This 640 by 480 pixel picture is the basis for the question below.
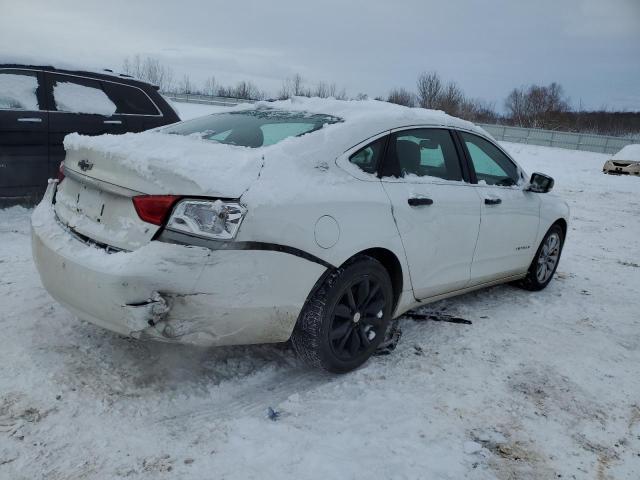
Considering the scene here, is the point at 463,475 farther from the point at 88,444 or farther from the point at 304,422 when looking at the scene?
the point at 88,444

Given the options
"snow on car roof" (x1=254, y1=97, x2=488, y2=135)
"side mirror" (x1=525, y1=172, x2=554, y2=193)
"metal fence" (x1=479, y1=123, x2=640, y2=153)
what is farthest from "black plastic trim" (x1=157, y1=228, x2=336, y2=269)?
"metal fence" (x1=479, y1=123, x2=640, y2=153)

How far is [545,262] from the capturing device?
5.04m

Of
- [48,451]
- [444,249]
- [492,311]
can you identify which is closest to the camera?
[48,451]

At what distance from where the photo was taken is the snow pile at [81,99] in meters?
5.52

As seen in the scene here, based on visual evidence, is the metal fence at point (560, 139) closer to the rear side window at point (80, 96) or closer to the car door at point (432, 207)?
the rear side window at point (80, 96)

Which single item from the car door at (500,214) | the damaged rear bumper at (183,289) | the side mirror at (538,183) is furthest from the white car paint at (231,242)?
the side mirror at (538,183)

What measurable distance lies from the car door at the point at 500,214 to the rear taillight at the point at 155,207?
2.40 meters

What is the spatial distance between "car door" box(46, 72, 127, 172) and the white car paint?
269 centimetres

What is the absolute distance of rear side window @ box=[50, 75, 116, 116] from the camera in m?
5.51

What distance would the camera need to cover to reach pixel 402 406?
280cm

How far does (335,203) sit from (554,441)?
1.65 meters

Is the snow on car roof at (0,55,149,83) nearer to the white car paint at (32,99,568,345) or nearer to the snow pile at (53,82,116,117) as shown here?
the snow pile at (53,82,116,117)

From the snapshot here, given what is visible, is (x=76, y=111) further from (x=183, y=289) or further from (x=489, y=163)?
(x=489, y=163)

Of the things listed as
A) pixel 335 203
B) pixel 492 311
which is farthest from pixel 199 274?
pixel 492 311
